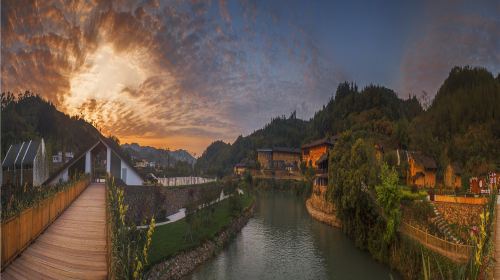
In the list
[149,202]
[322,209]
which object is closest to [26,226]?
[149,202]

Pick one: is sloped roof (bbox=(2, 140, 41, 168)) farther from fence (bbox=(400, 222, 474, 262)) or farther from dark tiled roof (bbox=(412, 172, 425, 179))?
dark tiled roof (bbox=(412, 172, 425, 179))

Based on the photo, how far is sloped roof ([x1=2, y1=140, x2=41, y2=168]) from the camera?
35.1m

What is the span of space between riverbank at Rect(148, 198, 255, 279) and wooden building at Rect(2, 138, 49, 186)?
19.6 m

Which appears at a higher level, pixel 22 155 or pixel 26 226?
pixel 22 155

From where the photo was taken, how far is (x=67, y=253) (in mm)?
9828

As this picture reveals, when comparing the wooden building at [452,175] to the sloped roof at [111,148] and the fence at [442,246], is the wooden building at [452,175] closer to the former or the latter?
the fence at [442,246]

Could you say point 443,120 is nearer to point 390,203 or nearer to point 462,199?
point 462,199

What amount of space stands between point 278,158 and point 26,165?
67718 millimetres

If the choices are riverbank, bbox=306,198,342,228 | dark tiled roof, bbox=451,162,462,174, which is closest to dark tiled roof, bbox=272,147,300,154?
riverbank, bbox=306,198,342,228

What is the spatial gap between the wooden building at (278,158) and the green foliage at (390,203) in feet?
236

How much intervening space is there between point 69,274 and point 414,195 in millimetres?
22859

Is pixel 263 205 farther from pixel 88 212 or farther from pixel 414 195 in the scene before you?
pixel 88 212

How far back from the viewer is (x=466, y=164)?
4156cm

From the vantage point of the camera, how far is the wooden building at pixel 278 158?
9500cm
